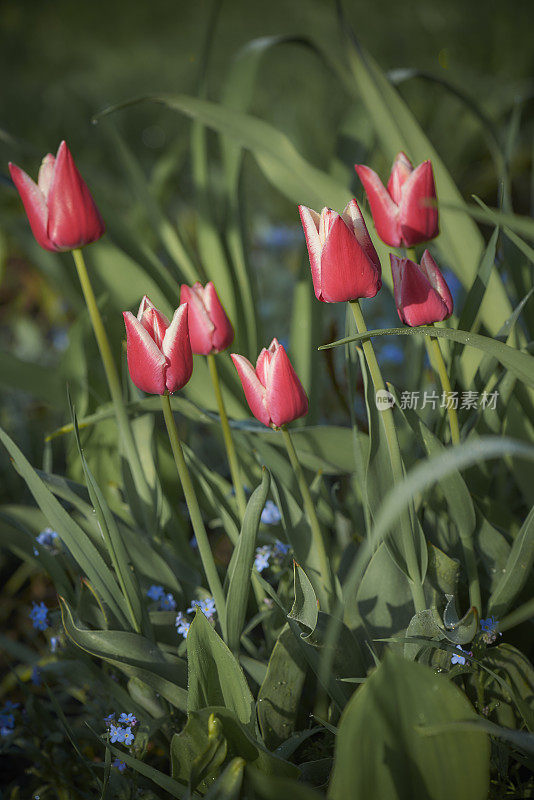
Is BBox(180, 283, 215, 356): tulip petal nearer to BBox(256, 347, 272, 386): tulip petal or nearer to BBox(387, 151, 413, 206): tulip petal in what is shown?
BBox(256, 347, 272, 386): tulip petal

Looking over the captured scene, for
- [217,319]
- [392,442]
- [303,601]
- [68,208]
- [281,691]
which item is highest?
[68,208]

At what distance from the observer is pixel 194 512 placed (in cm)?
70

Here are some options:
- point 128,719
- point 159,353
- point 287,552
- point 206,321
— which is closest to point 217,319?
point 206,321

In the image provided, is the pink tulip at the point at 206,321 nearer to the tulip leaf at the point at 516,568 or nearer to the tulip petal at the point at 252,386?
the tulip petal at the point at 252,386

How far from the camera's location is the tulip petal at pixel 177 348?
62 centimetres

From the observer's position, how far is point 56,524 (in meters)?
0.71

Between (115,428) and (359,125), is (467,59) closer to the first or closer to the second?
(359,125)

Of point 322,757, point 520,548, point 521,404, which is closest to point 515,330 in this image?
point 521,404

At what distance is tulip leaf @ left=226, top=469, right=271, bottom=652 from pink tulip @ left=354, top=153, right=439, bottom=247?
0.27m

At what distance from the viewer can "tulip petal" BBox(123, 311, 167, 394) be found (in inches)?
24.2

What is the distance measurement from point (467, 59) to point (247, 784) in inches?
150

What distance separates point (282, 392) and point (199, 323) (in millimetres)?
138

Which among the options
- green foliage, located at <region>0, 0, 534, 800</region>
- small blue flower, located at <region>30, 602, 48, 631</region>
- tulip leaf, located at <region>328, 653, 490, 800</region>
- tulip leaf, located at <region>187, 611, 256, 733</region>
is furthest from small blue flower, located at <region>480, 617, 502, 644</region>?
small blue flower, located at <region>30, 602, 48, 631</region>

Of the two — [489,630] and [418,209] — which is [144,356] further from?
[489,630]
